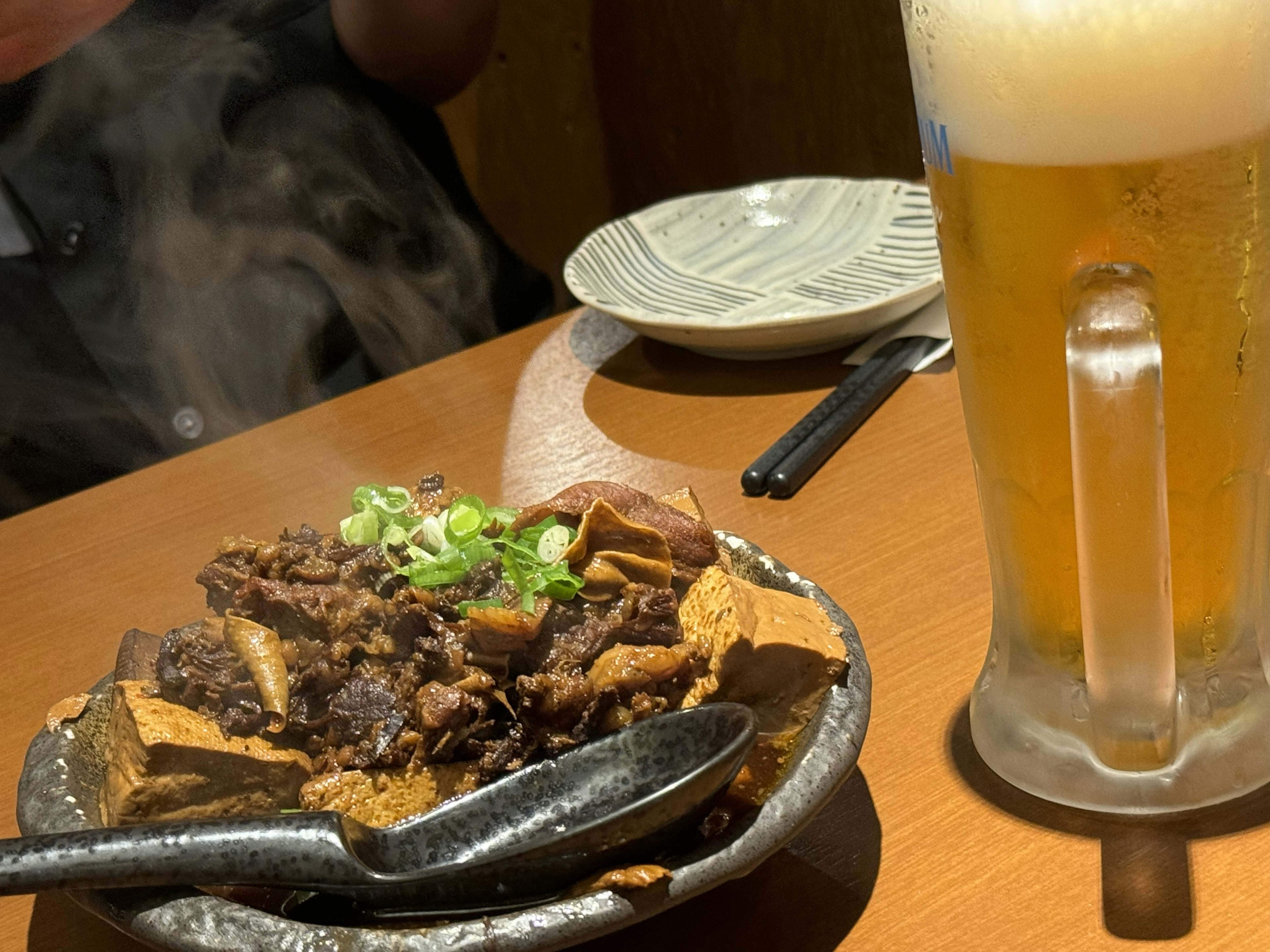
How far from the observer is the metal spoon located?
69cm

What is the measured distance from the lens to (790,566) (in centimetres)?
126

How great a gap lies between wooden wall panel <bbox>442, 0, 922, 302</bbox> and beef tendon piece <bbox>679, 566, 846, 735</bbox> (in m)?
2.88

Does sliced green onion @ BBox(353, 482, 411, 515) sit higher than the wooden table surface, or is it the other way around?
sliced green onion @ BBox(353, 482, 411, 515)

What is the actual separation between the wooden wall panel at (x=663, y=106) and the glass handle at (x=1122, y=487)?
2944 mm

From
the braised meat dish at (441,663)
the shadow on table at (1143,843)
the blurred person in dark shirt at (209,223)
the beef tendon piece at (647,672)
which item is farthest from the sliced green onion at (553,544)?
the blurred person in dark shirt at (209,223)

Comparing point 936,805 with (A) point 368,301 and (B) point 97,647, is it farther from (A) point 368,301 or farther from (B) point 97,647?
(A) point 368,301

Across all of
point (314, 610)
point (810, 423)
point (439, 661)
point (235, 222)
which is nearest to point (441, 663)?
point (439, 661)

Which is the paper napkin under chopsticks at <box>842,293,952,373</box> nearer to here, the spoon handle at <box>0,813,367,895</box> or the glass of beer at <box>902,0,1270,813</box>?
the glass of beer at <box>902,0,1270,813</box>

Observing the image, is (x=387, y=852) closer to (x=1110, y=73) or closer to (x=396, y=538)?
(x=396, y=538)

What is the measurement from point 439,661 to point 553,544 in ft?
0.42

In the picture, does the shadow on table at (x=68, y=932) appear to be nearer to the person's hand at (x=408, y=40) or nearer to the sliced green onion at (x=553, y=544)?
the sliced green onion at (x=553, y=544)

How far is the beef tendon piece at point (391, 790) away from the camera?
816mm

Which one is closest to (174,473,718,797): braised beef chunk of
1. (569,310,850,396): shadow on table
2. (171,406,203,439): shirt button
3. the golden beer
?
the golden beer

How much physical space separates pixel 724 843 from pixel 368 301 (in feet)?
8.84
